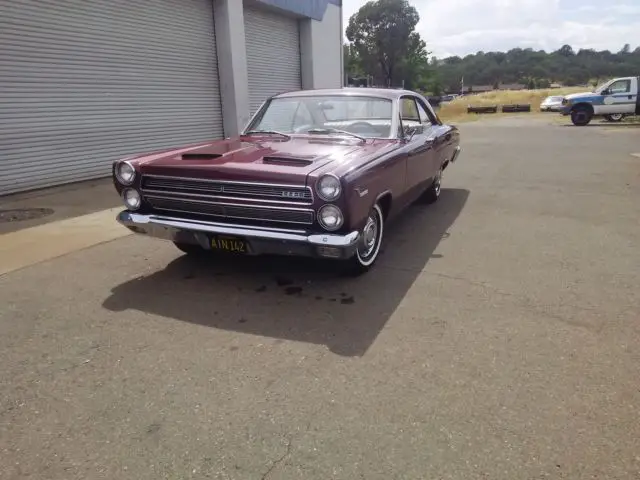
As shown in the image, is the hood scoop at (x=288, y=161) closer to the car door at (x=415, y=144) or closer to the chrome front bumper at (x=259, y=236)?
the chrome front bumper at (x=259, y=236)

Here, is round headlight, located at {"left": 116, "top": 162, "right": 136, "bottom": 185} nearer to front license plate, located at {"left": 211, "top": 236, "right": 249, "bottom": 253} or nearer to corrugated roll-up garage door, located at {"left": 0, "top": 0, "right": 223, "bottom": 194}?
front license plate, located at {"left": 211, "top": 236, "right": 249, "bottom": 253}

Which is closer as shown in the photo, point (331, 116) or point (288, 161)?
point (288, 161)

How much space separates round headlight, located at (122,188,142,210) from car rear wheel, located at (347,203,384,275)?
180cm

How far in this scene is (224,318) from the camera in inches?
137

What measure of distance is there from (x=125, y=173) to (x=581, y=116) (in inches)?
897

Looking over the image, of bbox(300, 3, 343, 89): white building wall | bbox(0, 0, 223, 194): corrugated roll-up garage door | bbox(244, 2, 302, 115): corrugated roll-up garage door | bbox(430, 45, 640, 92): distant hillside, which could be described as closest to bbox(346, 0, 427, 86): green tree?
bbox(430, 45, 640, 92): distant hillside

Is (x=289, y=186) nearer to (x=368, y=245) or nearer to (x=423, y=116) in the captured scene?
(x=368, y=245)

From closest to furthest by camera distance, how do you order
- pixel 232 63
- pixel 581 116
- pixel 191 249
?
1. pixel 191 249
2. pixel 232 63
3. pixel 581 116

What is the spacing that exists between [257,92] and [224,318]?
1166 cm

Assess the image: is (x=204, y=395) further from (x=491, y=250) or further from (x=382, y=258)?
(x=491, y=250)

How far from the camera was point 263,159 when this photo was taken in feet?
12.9

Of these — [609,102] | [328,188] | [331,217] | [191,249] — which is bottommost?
[191,249]

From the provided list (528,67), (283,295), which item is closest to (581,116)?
(283,295)

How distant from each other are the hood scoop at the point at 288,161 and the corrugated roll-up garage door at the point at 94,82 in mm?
5971
